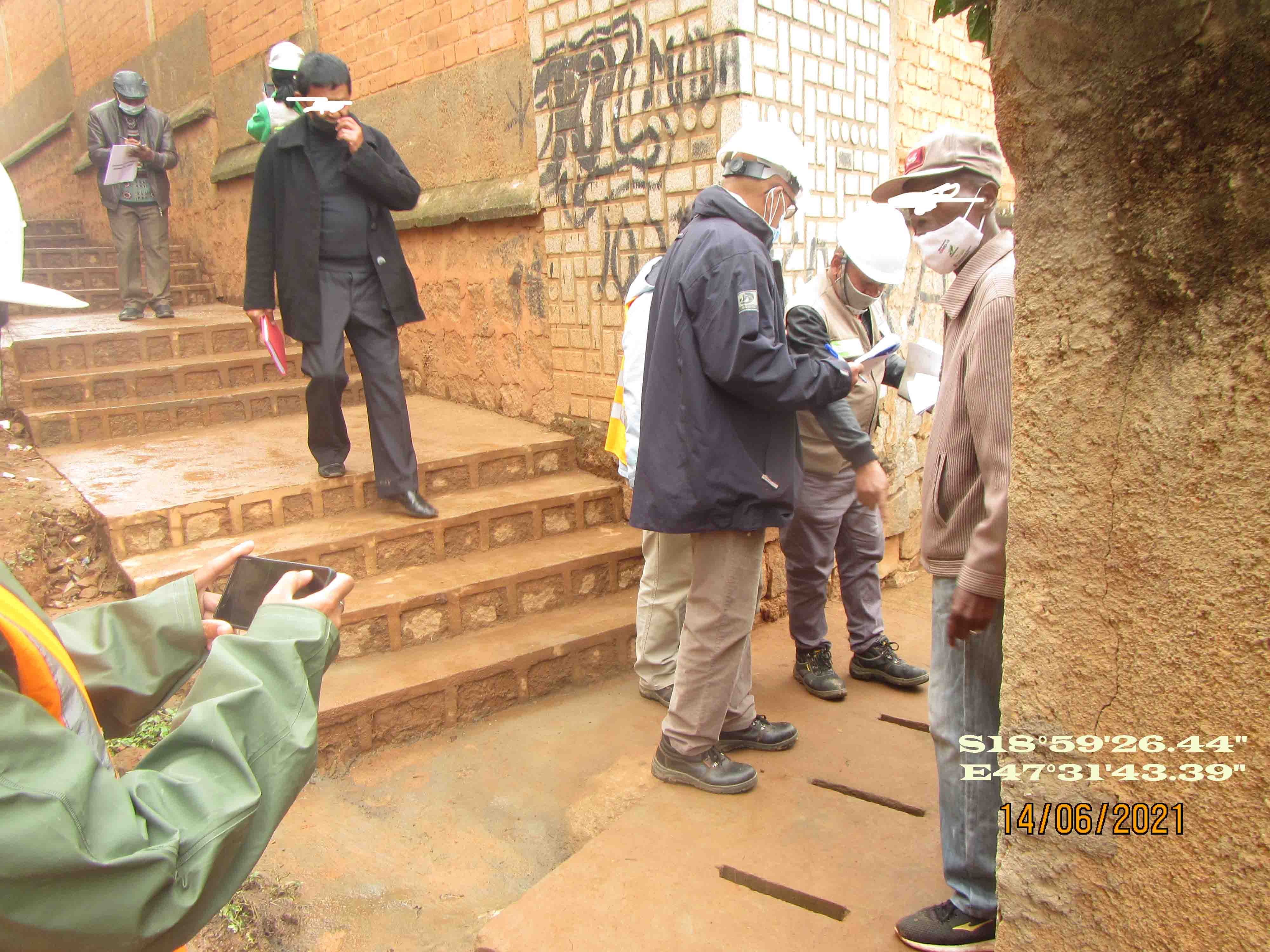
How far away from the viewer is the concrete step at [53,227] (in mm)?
10430

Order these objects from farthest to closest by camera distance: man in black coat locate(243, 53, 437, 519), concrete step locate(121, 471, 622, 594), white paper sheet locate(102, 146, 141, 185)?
1. white paper sheet locate(102, 146, 141, 185)
2. man in black coat locate(243, 53, 437, 519)
3. concrete step locate(121, 471, 622, 594)

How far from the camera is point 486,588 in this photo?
4121mm

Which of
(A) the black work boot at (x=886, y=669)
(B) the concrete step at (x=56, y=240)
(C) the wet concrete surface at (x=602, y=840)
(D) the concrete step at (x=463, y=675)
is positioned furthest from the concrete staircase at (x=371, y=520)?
(B) the concrete step at (x=56, y=240)

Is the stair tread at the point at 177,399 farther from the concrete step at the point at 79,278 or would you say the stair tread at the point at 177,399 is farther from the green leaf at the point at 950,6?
the green leaf at the point at 950,6

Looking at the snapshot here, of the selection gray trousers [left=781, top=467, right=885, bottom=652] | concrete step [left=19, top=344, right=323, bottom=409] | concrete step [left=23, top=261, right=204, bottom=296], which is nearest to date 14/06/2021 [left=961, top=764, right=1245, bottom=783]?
gray trousers [left=781, top=467, right=885, bottom=652]

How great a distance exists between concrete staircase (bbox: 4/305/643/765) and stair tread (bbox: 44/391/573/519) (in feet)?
0.05

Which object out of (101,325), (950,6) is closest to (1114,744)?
(950,6)

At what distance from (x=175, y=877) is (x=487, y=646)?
2.92 meters

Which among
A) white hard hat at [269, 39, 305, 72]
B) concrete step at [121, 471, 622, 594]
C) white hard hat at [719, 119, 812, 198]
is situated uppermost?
white hard hat at [269, 39, 305, 72]

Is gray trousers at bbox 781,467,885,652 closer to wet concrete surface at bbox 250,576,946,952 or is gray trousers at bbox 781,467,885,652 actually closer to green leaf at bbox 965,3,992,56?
wet concrete surface at bbox 250,576,946,952

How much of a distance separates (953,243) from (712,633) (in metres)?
1.37

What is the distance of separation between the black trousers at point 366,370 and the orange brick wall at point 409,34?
78.2 inches

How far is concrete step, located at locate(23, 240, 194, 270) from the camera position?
859 cm

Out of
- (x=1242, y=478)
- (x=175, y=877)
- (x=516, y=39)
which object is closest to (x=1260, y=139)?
(x=1242, y=478)
